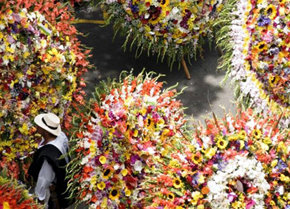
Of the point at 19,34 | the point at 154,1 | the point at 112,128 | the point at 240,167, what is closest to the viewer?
the point at 240,167

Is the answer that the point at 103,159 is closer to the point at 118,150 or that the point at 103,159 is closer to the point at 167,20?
the point at 118,150

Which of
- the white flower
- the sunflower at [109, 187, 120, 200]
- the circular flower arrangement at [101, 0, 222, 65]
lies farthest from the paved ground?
the sunflower at [109, 187, 120, 200]

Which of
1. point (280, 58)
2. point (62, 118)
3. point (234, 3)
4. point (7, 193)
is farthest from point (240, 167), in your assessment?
point (234, 3)

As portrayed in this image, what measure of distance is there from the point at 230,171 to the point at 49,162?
173 cm

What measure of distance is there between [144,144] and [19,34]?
1525 millimetres

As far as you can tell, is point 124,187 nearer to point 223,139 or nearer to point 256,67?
point 223,139

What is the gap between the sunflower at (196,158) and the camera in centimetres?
331

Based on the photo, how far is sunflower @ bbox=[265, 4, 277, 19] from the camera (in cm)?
481

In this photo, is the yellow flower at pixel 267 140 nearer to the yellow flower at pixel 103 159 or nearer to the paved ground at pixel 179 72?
the yellow flower at pixel 103 159

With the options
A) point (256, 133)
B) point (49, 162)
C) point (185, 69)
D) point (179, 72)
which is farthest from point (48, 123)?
point (179, 72)

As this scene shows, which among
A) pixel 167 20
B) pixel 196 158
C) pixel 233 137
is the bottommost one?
pixel 196 158

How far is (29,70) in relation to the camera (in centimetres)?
448

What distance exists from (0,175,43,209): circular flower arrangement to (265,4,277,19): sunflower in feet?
9.60

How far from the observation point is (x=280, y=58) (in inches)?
188
